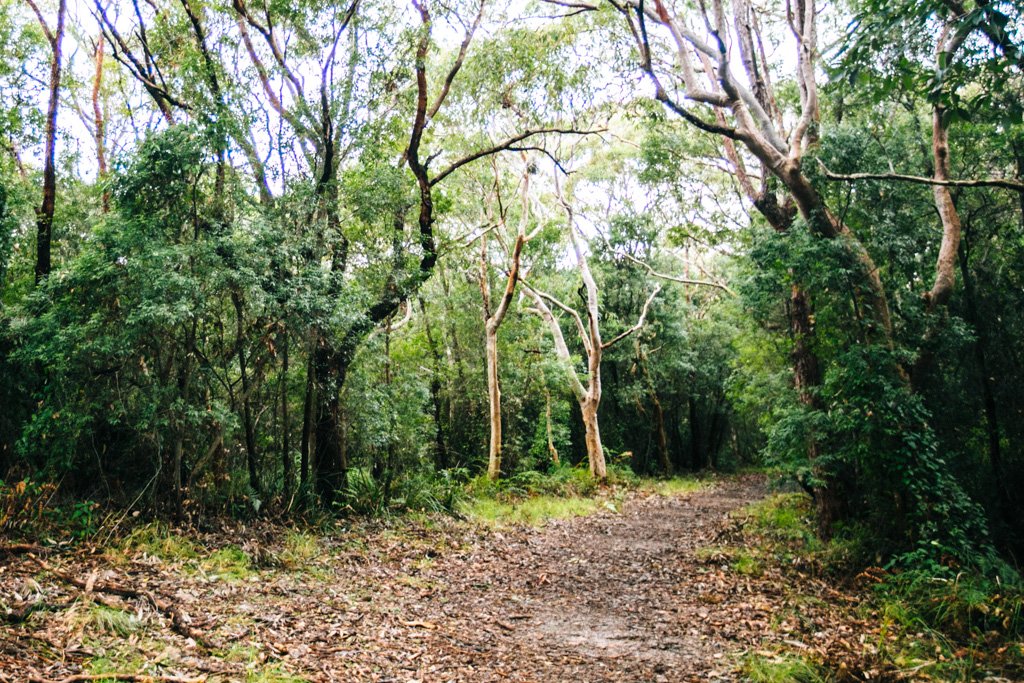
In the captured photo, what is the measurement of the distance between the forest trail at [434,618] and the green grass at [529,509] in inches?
94.2

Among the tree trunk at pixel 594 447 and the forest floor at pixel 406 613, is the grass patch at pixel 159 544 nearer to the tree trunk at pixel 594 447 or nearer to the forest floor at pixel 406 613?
the forest floor at pixel 406 613

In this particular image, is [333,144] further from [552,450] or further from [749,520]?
[552,450]

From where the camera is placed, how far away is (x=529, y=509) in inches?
551

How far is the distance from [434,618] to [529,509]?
750 centimetres

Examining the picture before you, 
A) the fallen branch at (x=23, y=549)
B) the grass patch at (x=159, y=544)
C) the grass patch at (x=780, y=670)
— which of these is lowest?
the grass patch at (x=780, y=670)

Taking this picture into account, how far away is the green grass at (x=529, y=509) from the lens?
12708 mm

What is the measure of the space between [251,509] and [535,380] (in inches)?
461

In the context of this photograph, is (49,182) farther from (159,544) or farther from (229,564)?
(229,564)

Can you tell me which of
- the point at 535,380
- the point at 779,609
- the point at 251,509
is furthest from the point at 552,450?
the point at 779,609

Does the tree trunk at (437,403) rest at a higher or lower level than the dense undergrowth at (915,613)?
higher

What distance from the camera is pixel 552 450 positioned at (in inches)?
765

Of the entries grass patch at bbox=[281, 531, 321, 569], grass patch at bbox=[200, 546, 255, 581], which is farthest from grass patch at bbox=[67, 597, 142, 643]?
grass patch at bbox=[281, 531, 321, 569]

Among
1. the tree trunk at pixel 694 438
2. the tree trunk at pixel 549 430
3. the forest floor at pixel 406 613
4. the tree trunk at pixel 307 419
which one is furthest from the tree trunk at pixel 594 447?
the tree trunk at pixel 307 419

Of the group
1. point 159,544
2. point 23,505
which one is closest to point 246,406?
point 159,544
